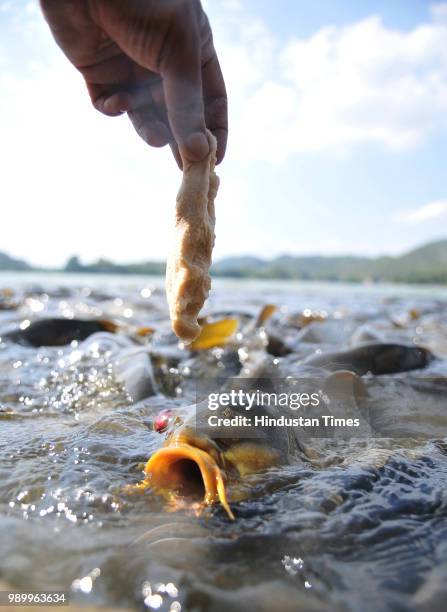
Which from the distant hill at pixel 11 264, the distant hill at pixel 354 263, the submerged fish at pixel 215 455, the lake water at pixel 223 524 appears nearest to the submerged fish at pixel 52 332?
the lake water at pixel 223 524

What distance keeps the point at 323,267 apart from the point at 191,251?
3979 inches

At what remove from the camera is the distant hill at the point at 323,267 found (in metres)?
52.2

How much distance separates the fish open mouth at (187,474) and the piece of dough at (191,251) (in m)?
0.44

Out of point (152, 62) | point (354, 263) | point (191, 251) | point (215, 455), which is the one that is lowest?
point (215, 455)

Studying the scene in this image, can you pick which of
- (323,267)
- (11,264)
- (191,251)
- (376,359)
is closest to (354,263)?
(323,267)

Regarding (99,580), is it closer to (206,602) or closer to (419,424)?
(206,602)

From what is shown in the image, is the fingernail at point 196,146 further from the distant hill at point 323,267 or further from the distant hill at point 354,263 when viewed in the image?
the distant hill at point 354,263

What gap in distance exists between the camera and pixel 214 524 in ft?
4.73

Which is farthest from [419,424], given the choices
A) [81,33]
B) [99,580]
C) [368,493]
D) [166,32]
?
[81,33]

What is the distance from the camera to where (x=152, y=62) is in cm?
163

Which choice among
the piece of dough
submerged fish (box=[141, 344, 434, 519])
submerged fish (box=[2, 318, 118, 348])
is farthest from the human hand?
submerged fish (box=[2, 318, 118, 348])

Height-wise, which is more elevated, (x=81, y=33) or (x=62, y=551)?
(x=81, y=33)

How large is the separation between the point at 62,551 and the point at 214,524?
43cm

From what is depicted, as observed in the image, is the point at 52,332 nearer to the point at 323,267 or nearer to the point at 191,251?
the point at 191,251
